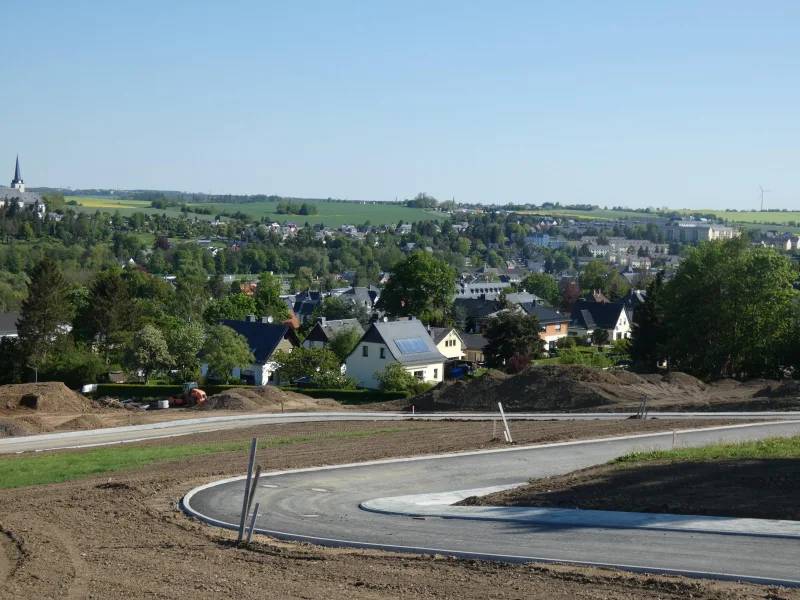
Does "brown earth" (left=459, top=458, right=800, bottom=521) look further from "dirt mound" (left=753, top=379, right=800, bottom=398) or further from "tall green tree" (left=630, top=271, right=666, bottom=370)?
"tall green tree" (left=630, top=271, right=666, bottom=370)

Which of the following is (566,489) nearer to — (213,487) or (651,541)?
(651,541)

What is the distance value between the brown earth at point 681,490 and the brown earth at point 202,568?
462 cm

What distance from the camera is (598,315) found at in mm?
104250

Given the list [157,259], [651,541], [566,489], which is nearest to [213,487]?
[566,489]

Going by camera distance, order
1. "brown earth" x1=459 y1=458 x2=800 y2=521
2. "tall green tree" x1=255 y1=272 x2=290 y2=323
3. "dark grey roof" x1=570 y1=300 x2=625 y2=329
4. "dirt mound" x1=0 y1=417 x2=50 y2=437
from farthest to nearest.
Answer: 1. "dark grey roof" x1=570 y1=300 x2=625 y2=329
2. "tall green tree" x1=255 y1=272 x2=290 y2=323
3. "dirt mound" x1=0 y1=417 x2=50 y2=437
4. "brown earth" x1=459 y1=458 x2=800 y2=521

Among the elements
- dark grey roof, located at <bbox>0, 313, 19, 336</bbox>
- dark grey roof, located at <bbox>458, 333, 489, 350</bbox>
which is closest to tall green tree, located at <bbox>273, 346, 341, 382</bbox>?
dark grey roof, located at <bbox>458, 333, 489, 350</bbox>

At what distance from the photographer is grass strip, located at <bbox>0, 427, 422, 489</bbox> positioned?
88.6 ft

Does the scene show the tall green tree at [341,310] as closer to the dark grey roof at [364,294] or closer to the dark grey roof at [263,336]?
the dark grey roof at [263,336]

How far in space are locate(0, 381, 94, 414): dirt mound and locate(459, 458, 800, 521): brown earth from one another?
3667cm

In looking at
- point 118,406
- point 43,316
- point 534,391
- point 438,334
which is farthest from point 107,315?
point 534,391

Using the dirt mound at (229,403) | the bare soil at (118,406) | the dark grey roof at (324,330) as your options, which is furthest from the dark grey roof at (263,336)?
the dirt mound at (229,403)

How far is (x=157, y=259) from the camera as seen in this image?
19125 centimetres

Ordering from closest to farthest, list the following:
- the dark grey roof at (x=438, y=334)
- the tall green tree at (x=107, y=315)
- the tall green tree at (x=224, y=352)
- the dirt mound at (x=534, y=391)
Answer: the dirt mound at (x=534, y=391) → the tall green tree at (x=224, y=352) → the tall green tree at (x=107, y=315) → the dark grey roof at (x=438, y=334)

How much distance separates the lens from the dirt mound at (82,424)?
44000 mm
